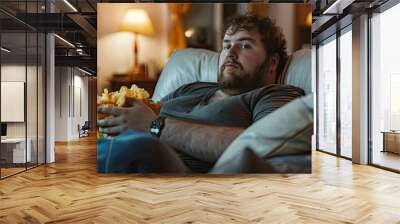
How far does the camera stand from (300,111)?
243 inches

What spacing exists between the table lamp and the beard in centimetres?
125

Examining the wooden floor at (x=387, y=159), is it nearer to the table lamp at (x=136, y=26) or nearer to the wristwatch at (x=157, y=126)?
the wristwatch at (x=157, y=126)

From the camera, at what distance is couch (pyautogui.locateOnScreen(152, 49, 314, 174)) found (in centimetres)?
610

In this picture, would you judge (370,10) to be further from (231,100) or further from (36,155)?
(36,155)

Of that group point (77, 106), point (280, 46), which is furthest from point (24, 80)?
point (77, 106)

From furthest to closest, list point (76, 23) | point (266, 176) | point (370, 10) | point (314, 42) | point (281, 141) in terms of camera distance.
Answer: point (314, 42) < point (76, 23) < point (370, 10) < point (266, 176) < point (281, 141)

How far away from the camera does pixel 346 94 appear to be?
374 inches

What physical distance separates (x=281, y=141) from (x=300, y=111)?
1.76ft

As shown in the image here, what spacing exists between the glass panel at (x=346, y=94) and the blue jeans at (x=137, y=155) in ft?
15.4

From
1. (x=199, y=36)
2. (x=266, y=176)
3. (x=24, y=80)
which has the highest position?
(x=199, y=36)

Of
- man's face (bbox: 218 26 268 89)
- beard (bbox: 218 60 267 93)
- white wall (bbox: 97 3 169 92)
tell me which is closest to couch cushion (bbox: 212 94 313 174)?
beard (bbox: 218 60 267 93)

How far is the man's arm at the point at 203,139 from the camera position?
241 inches

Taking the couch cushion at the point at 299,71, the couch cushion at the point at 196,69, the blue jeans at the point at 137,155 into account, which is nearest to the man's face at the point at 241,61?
the couch cushion at the point at 196,69

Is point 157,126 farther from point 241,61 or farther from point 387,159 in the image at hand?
point 387,159
